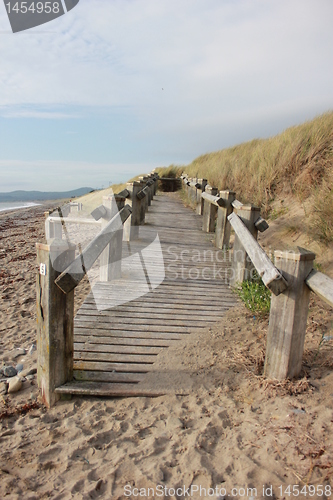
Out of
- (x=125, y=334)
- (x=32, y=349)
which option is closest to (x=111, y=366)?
(x=125, y=334)

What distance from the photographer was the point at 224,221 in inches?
267

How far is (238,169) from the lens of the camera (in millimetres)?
10344

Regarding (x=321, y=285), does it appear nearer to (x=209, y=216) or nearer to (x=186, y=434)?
(x=186, y=434)

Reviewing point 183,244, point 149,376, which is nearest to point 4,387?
point 149,376

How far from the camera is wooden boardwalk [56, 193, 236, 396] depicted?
10.1ft

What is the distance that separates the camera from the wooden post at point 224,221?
21.3 feet

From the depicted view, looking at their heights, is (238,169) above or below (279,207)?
above

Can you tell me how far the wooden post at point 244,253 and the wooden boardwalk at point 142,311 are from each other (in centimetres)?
27

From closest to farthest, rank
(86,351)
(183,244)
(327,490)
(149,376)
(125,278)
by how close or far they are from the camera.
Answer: (327,490) < (149,376) < (86,351) < (125,278) < (183,244)

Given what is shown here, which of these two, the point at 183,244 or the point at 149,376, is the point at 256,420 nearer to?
the point at 149,376

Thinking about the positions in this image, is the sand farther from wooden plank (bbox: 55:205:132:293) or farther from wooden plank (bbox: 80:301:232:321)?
wooden plank (bbox: 55:205:132:293)

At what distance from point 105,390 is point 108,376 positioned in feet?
0.61

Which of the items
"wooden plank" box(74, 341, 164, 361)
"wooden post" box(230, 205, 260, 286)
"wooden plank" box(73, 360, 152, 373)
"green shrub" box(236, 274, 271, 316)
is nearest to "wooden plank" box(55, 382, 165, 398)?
"wooden plank" box(73, 360, 152, 373)

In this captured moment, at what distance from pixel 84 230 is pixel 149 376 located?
9.94m
